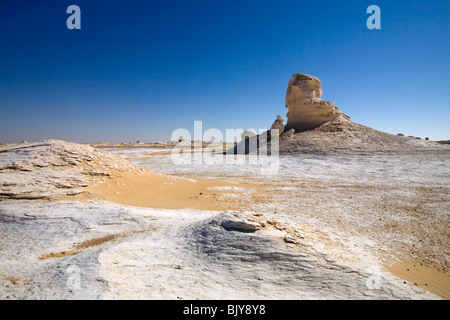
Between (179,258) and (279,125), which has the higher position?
(279,125)

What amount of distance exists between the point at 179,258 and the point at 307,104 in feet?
79.2

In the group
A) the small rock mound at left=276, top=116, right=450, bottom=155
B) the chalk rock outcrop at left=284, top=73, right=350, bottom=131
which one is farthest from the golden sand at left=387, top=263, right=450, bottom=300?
the chalk rock outcrop at left=284, top=73, right=350, bottom=131

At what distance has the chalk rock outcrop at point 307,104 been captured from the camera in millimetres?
24156

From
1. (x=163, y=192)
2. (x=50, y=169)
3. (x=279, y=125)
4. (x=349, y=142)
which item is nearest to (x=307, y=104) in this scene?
(x=279, y=125)

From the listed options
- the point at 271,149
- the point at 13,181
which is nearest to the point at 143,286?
the point at 13,181

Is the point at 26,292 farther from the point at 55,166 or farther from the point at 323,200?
the point at 323,200

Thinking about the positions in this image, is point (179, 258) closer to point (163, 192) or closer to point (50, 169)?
point (163, 192)

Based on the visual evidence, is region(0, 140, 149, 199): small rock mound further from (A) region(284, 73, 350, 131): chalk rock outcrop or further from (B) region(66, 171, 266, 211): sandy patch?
(A) region(284, 73, 350, 131): chalk rock outcrop

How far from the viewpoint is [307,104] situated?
80.1 feet

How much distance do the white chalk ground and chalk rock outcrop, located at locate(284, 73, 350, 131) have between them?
20.6 meters

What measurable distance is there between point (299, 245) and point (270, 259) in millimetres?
517

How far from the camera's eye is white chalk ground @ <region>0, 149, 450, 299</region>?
99.3 inches

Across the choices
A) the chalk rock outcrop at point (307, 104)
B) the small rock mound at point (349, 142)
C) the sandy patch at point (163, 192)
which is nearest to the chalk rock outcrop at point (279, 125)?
the small rock mound at point (349, 142)

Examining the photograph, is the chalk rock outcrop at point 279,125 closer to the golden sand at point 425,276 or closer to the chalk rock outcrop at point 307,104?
the chalk rock outcrop at point 307,104
